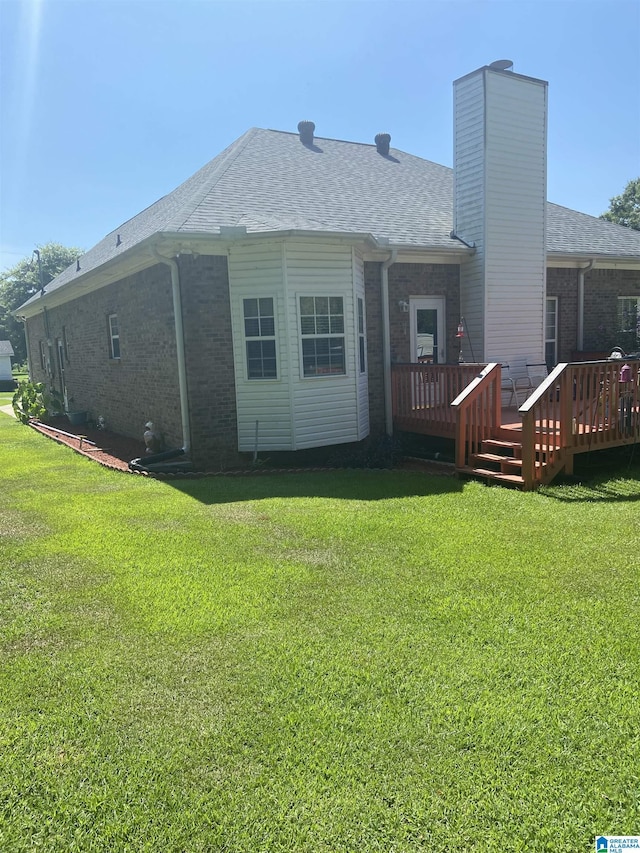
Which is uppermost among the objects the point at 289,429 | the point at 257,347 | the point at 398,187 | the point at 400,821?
the point at 398,187

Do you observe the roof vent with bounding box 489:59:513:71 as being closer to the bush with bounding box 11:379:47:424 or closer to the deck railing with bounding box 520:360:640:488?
the deck railing with bounding box 520:360:640:488

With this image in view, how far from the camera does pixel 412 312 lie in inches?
460

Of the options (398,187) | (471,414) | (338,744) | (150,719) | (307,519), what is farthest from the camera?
(398,187)

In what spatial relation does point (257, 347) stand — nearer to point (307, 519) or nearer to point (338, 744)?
point (307, 519)

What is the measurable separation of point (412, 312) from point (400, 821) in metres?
10.1

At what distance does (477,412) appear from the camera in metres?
8.73

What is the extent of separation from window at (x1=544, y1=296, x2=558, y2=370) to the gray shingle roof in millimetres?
1194

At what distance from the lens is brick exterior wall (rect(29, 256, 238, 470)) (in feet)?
31.0

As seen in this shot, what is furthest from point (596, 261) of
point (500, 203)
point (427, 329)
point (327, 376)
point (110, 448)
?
point (110, 448)

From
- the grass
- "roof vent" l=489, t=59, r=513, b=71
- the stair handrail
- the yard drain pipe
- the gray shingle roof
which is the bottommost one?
the grass

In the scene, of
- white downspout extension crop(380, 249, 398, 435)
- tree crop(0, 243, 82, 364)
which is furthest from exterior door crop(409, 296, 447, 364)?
tree crop(0, 243, 82, 364)

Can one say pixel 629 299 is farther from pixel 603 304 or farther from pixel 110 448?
pixel 110 448

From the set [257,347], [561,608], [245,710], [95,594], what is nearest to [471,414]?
[257,347]

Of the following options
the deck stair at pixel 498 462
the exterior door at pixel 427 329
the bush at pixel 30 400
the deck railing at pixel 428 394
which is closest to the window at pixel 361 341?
the deck railing at pixel 428 394
